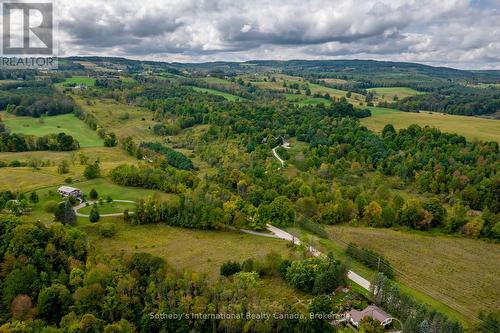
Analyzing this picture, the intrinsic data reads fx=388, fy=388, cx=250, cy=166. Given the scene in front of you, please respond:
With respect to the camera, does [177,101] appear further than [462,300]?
Yes

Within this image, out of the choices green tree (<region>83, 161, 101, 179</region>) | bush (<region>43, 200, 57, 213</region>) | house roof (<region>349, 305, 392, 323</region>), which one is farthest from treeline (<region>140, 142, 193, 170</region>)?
house roof (<region>349, 305, 392, 323</region>)

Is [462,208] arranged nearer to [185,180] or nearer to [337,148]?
[337,148]

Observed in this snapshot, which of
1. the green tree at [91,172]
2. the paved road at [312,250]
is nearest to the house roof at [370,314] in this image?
the paved road at [312,250]

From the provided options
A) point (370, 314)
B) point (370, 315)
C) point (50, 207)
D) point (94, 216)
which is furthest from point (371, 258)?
point (50, 207)

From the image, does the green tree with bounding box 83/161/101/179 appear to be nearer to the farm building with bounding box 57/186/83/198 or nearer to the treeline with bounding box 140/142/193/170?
the farm building with bounding box 57/186/83/198

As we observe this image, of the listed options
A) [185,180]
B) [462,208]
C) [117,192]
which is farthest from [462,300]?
[117,192]

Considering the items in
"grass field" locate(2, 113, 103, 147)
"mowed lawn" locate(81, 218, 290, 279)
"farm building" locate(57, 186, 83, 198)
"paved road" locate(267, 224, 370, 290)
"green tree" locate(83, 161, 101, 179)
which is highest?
"grass field" locate(2, 113, 103, 147)

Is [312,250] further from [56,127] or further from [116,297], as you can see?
[56,127]
